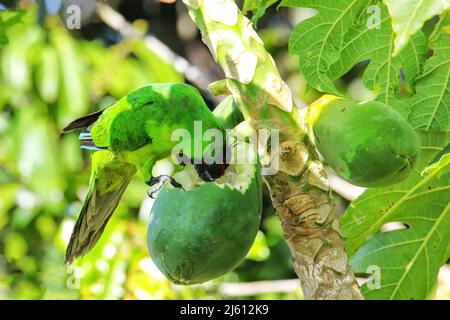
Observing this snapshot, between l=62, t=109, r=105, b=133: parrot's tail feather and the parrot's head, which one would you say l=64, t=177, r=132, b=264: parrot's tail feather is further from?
the parrot's head

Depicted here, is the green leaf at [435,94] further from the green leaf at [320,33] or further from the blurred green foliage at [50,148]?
the blurred green foliage at [50,148]

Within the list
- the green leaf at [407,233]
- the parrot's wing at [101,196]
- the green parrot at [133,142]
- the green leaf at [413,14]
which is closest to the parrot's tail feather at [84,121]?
the green parrot at [133,142]

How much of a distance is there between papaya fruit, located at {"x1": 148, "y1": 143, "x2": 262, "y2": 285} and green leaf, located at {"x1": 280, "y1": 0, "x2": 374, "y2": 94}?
528mm

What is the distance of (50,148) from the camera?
159 inches

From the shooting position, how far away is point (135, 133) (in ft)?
7.52

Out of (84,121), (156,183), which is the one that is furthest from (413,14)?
(84,121)

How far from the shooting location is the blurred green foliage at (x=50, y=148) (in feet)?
12.9

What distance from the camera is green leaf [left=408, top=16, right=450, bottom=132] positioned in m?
2.18

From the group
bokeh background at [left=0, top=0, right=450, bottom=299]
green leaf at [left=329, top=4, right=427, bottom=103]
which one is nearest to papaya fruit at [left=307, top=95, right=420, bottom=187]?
green leaf at [left=329, top=4, right=427, bottom=103]

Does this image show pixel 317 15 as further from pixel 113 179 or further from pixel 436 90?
pixel 113 179

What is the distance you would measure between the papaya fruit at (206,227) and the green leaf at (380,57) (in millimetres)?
697

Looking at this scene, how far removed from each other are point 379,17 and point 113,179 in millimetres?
1057
